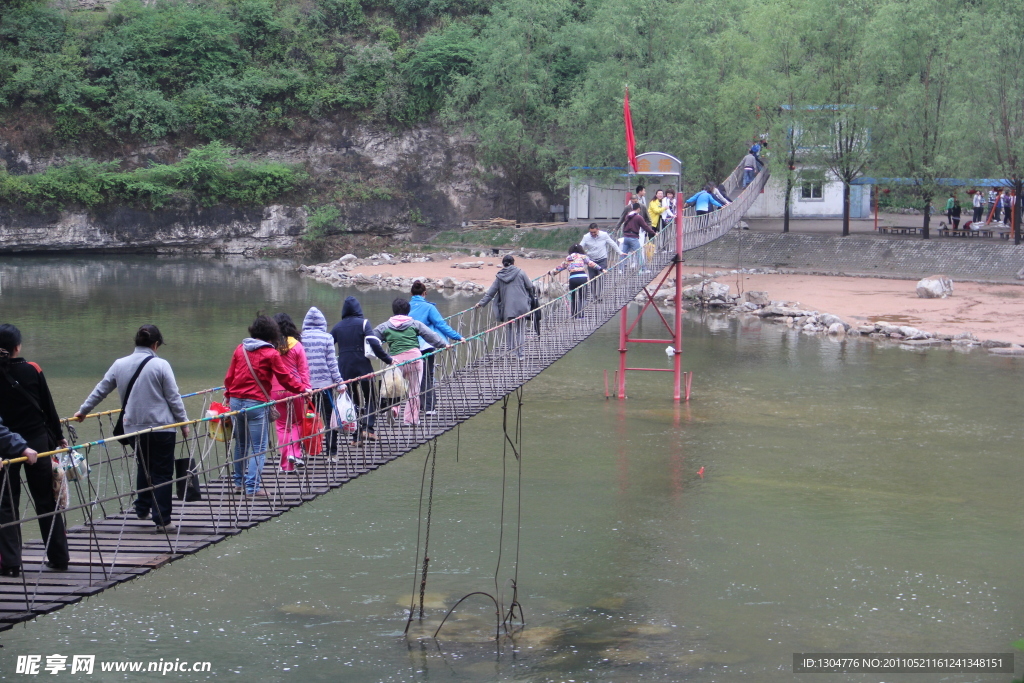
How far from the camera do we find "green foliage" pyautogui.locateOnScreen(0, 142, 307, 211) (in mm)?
43000

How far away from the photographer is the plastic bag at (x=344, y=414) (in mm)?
9148

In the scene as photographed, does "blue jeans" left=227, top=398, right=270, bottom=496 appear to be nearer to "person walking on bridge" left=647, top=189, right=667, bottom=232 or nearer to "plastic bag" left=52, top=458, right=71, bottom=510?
"plastic bag" left=52, top=458, right=71, bottom=510

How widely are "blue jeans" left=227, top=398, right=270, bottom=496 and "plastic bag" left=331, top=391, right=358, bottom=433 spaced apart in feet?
2.94

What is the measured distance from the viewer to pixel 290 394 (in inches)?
334

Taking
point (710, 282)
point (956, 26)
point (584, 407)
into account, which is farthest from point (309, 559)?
point (956, 26)

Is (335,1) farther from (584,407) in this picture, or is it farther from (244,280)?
(584,407)

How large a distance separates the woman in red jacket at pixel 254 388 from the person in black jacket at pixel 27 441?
5.09 feet

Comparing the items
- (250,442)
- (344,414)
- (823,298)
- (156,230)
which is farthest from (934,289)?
(156,230)

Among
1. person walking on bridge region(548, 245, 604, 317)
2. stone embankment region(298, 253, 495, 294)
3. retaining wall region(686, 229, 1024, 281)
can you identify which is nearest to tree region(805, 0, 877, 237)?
retaining wall region(686, 229, 1024, 281)

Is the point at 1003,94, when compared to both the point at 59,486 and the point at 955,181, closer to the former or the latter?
the point at 955,181

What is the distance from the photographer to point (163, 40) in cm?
4728

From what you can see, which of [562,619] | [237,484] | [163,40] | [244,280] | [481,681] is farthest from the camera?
[163,40]

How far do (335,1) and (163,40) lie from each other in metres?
8.15

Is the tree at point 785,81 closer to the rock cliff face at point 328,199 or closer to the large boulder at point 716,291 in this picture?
the large boulder at point 716,291
